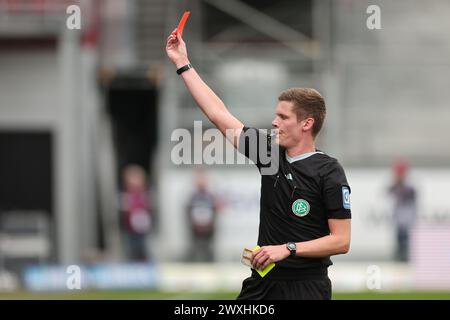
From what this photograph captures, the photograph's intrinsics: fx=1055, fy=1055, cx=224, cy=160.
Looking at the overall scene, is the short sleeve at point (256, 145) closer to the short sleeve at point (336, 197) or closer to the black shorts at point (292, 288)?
the short sleeve at point (336, 197)

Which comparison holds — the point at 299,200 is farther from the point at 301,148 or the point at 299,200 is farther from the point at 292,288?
the point at 292,288

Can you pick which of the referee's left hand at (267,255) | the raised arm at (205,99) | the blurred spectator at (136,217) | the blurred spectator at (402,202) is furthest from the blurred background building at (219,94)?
the referee's left hand at (267,255)

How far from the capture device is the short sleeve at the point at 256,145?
605 cm

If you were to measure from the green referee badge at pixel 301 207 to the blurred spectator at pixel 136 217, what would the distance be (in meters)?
13.6

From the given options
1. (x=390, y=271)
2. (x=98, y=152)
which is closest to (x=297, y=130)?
(x=390, y=271)

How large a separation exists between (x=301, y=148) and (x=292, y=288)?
80 centimetres

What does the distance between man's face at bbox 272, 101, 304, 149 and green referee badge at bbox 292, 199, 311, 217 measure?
34 centimetres

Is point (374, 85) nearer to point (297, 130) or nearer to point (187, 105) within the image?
point (187, 105)

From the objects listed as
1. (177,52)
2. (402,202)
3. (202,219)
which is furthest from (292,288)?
(402,202)

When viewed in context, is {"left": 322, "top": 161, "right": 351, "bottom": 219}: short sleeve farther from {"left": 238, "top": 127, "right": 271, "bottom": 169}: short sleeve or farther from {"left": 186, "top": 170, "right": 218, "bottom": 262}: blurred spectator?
{"left": 186, "top": 170, "right": 218, "bottom": 262}: blurred spectator

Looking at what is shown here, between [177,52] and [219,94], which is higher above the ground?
[219,94]

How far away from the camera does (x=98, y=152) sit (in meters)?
23.3

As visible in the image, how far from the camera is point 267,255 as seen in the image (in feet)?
18.9
